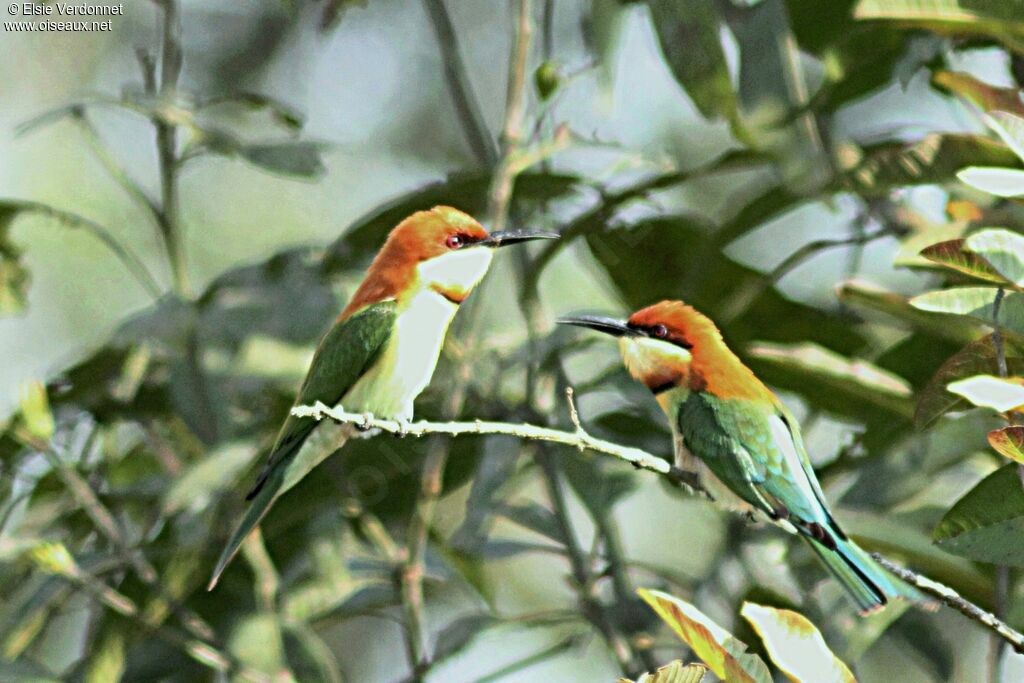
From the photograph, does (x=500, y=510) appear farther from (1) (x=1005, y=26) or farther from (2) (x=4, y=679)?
(1) (x=1005, y=26)

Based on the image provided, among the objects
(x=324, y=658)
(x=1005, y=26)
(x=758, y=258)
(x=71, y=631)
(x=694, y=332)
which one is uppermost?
(x=1005, y=26)

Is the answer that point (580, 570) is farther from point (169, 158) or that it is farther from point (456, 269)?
point (169, 158)

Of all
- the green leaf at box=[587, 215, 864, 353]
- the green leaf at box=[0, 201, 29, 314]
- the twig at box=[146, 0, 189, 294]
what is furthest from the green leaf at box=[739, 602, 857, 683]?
the green leaf at box=[0, 201, 29, 314]

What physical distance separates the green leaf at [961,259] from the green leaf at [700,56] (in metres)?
0.81

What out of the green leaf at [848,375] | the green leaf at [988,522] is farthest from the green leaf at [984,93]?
the green leaf at [988,522]

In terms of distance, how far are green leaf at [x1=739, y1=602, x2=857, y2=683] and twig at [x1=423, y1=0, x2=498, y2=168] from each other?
1.41 metres

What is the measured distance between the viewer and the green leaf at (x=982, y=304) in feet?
4.91

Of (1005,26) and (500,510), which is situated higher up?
(1005,26)

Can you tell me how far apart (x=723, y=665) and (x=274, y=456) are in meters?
0.93

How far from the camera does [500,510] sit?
2494mm

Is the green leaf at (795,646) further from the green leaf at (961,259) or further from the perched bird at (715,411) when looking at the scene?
the perched bird at (715,411)

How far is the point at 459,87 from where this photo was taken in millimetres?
2529

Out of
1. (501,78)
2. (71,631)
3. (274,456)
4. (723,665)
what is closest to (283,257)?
(274,456)

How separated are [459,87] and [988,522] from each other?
138cm
